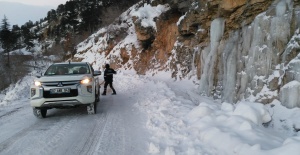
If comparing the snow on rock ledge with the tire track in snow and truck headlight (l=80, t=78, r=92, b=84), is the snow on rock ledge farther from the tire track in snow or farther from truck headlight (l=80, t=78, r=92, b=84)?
truck headlight (l=80, t=78, r=92, b=84)

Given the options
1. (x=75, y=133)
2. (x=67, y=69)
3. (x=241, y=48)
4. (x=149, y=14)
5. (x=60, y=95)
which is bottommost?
(x=75, y=133)

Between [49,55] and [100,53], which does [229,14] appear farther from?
[49,55]

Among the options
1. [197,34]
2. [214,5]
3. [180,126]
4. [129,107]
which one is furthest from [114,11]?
[180,126]

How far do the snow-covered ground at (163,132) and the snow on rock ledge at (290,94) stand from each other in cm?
17

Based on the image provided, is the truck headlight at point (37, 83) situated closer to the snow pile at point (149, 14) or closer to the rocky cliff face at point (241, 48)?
the rocky cliff face at point (241, 48)

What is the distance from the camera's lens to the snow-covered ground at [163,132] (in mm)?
5367

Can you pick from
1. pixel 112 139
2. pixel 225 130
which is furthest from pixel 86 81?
pixel 225 130

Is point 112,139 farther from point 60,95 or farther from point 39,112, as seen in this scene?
point 39,112

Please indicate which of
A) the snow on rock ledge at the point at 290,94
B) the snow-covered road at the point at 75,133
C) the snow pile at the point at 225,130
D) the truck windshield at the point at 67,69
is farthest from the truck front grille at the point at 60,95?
the snow on rock ledge at the point at 290,94

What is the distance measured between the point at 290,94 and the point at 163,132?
4.35 metres

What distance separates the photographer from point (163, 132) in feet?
22.2

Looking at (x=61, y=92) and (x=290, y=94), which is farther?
(x=61, y=92)

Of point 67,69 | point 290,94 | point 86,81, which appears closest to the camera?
point 290,94

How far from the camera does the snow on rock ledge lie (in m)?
8.73
